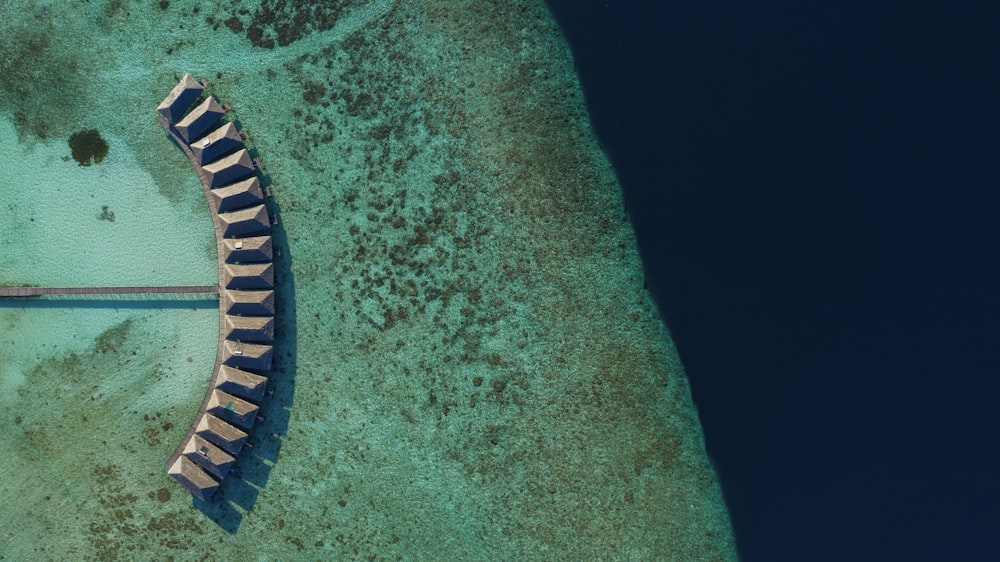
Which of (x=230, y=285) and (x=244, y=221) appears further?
(x=230, y=285)

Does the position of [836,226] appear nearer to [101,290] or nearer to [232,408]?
[232,408]

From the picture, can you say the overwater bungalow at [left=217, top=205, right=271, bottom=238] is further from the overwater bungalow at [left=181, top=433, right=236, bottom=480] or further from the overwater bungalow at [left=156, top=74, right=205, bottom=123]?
the overwater bungalow at [left=181, top=433, right=236, bottom=480]

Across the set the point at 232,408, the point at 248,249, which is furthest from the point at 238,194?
the point at 232,408

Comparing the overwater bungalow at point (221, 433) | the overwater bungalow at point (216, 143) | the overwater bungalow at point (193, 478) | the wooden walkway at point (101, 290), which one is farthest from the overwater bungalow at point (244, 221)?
the overwater bungalow at point (193, 478)

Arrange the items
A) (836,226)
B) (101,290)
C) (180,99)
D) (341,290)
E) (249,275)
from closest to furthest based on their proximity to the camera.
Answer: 1. (249,275)
2. (180,99)
3. (101,290)
4. (341,290)
5. (836,226)

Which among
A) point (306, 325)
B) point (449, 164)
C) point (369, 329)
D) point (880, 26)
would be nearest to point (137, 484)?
point (306, 325)

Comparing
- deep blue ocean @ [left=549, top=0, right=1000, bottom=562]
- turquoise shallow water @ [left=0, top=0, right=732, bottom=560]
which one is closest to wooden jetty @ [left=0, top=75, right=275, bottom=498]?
turquoise shallow water @ [left=0, top=0, right=732, bottom=560]
